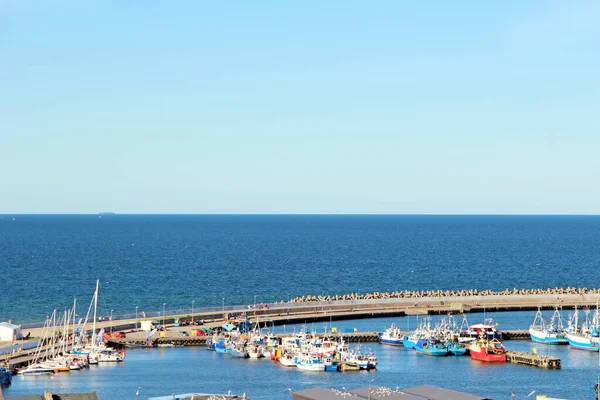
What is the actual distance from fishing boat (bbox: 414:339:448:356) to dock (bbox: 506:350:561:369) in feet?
24.3

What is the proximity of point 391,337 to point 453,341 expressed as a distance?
24.5 ft

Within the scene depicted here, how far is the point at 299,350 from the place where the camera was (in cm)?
9544

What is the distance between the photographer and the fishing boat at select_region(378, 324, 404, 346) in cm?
10544

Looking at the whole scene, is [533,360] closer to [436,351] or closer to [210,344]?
[436,351]

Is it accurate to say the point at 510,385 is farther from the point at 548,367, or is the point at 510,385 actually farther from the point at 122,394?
the point at 122,394

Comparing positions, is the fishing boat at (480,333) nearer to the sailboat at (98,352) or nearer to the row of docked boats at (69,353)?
the sailboat at (98,352)

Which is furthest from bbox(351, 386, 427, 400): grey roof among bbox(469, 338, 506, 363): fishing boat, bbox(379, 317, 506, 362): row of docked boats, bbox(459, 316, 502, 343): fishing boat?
bbox(459, 316, 502, 343): fishing boat

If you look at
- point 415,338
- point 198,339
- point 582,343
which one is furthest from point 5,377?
point 582,343

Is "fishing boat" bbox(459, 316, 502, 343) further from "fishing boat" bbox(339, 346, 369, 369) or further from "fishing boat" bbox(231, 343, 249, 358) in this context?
"fishing boat" bbox(231, 343, 249, 358)

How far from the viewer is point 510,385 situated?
82.3 metres

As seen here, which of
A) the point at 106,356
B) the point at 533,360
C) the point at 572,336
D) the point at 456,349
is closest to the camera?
the point at 533,360

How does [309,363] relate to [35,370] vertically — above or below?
above

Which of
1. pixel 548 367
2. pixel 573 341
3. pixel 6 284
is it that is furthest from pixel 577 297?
pixel 6 284

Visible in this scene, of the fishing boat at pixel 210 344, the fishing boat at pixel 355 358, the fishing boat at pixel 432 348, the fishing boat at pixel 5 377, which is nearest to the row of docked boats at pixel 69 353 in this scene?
the fishing boat at pixel 5 377
